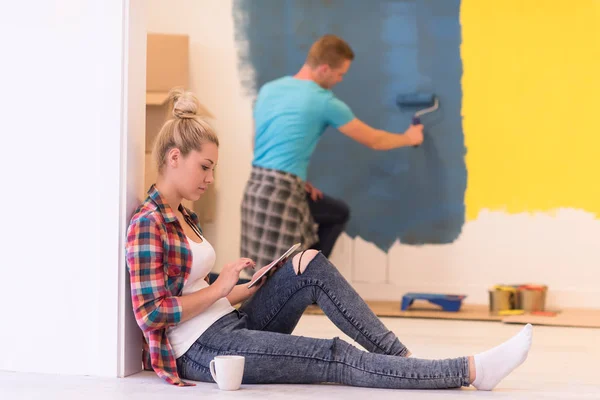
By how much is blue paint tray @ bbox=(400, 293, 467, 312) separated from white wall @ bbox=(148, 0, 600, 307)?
1.18 feet

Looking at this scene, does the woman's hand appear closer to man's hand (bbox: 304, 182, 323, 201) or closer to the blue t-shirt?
the blue t-shirt

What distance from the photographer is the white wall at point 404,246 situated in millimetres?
4352

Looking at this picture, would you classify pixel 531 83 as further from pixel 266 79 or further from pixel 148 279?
pixel 148 279

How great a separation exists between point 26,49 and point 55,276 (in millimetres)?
625

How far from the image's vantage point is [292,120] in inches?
155

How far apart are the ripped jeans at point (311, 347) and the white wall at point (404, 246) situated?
7.92ft

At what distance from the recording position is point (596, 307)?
427 centimetres

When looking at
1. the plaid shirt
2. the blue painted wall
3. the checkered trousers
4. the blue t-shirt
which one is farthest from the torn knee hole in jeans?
the blue painted wall

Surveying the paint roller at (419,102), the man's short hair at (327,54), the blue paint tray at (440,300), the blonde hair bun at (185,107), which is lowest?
the blue paint tray at (440,300)

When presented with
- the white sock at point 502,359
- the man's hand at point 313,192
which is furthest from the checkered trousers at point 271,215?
the white sock at point 502,359

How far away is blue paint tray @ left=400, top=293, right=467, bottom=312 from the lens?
405 cm

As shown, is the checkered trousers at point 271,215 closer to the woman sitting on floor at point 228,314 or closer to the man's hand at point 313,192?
the man's hand at point 313,192

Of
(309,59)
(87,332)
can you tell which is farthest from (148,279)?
(309,59)

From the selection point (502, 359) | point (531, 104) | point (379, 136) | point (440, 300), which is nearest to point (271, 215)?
point (379, 136)
